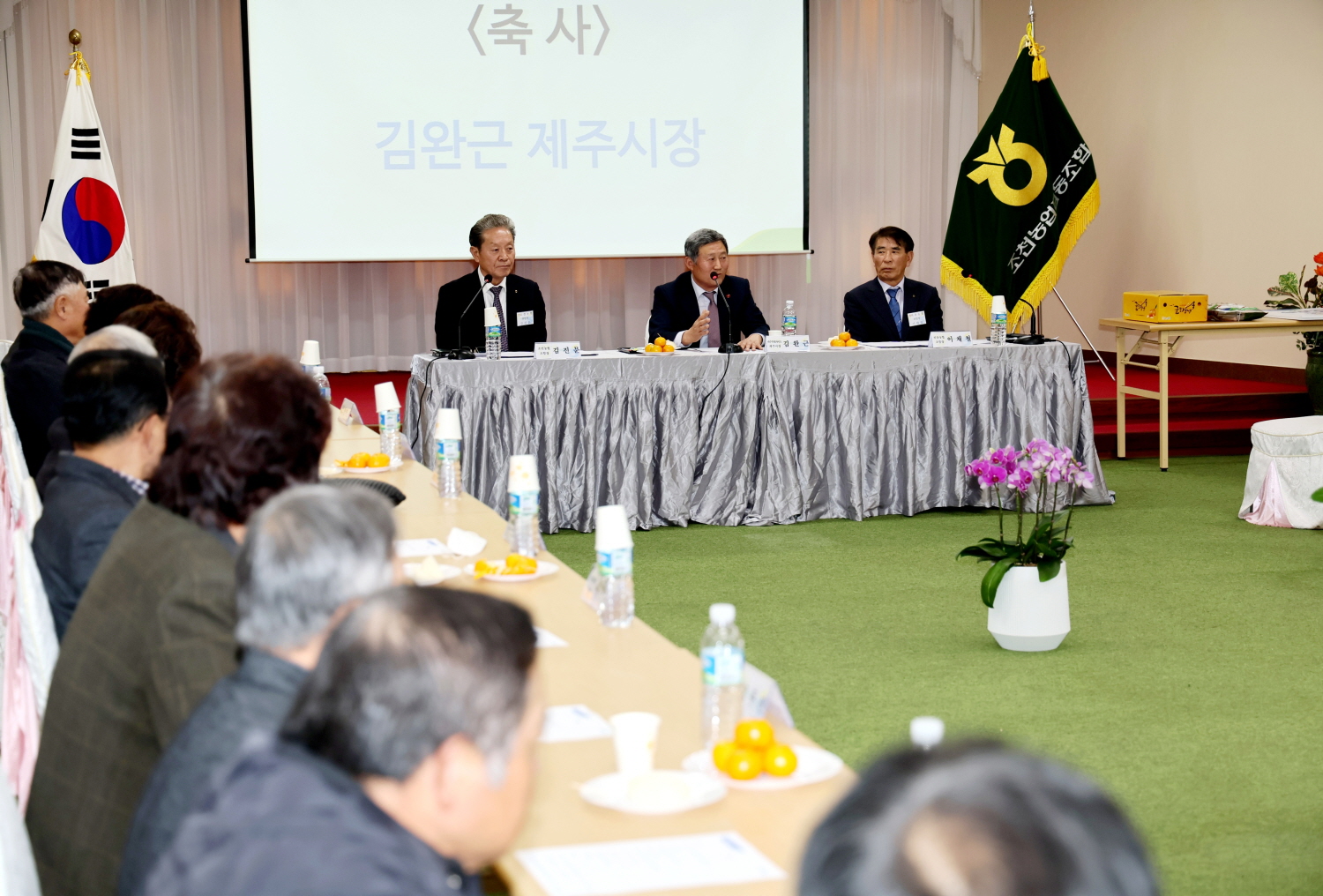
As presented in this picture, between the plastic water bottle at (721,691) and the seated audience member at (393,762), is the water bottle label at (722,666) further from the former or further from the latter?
the seated audience member at (393,762)

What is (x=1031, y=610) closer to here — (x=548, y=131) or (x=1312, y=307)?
(x=1312, y=307)

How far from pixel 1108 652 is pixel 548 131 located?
18.5 ft

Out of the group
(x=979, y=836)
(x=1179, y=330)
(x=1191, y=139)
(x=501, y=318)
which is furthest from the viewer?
(x=1191, y=139)

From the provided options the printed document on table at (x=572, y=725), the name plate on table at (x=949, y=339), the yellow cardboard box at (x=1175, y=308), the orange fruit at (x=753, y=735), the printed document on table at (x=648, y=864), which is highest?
the yellow cardboard box at (x=1175, y=308)

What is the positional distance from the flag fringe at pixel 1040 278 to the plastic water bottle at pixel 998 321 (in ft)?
3.65

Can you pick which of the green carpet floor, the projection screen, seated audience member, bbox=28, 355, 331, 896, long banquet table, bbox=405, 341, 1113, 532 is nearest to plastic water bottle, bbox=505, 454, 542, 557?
the green carpet floor

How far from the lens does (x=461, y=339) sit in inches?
234

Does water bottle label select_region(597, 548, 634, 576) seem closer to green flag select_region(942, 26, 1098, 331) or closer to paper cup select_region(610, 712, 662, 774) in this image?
paper cup select_region(610, 712, 662, 774)

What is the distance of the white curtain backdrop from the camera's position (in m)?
8.80

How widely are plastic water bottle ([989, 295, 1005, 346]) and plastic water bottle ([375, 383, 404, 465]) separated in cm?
302

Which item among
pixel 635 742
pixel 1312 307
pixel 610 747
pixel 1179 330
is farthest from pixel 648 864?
pixel 1312 307

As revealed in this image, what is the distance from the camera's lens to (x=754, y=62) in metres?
8.63

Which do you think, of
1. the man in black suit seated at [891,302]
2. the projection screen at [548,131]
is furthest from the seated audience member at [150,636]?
the projection screen at [548,131]

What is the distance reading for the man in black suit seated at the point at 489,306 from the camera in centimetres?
595
